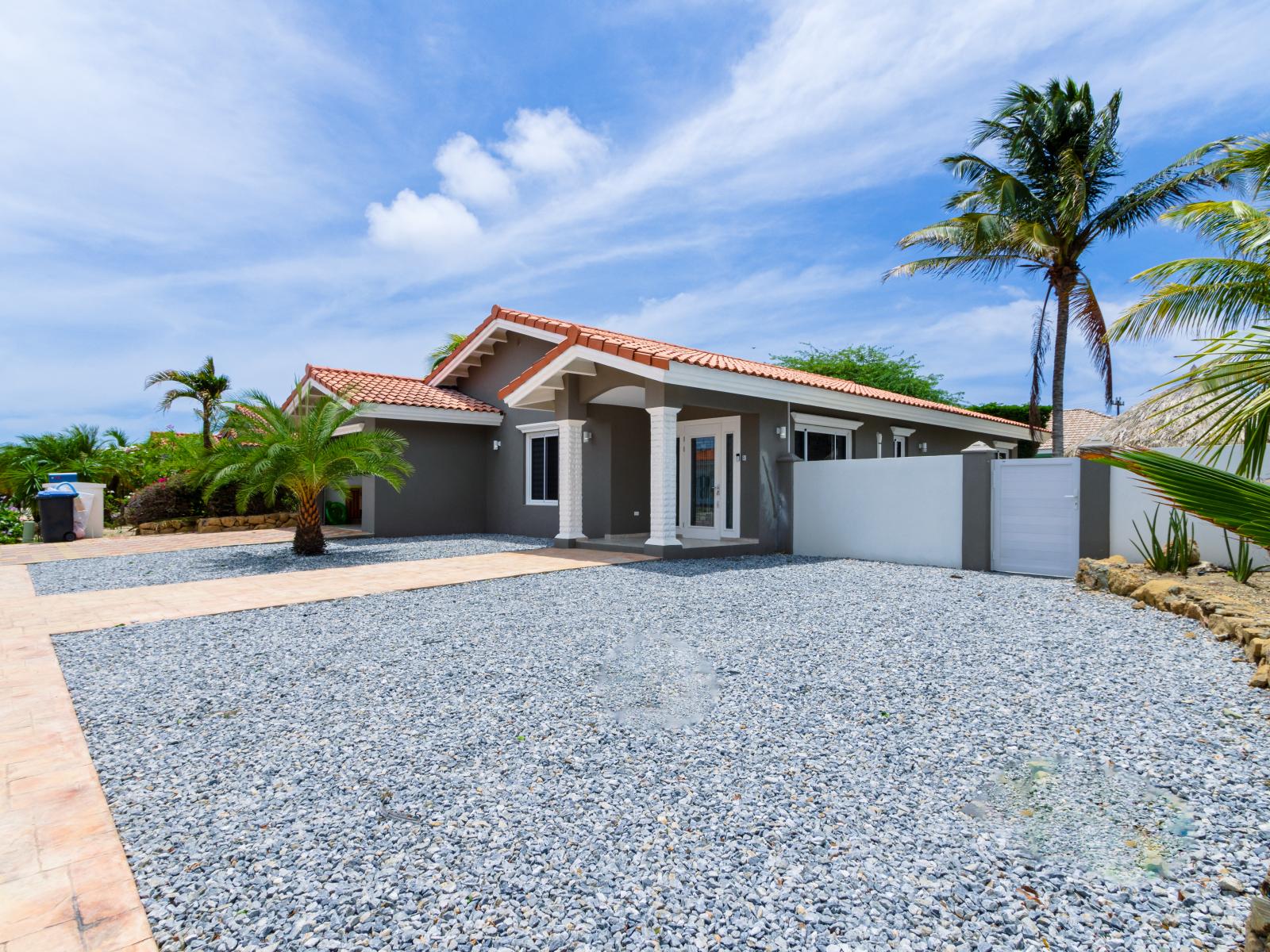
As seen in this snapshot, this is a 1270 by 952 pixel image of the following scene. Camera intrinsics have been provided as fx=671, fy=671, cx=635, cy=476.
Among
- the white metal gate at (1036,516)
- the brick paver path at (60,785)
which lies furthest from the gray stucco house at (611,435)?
the brick paver path at (60,785)

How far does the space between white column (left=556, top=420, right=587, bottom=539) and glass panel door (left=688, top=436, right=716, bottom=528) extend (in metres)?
2.40

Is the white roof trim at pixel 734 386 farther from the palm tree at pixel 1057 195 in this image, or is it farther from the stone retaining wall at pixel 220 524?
the stone retaining wall at pixel 220 524

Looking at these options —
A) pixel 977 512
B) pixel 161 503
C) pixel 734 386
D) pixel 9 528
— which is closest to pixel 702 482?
pixel 734 386

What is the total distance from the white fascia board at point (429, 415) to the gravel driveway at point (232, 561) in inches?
116

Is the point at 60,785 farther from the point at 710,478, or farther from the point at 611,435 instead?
the point at 611,435

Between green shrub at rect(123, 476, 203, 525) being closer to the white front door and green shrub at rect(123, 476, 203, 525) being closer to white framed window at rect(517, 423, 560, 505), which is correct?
white framed window at rect(517, 423, 560, 505)

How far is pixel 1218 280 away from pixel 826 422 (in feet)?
Result: 23.9

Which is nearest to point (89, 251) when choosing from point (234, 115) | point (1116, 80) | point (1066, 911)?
point (234, 115)

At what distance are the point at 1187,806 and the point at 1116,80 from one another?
22.0 m

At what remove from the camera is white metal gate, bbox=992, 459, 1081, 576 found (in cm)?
1009

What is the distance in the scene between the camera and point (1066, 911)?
7.93 feet

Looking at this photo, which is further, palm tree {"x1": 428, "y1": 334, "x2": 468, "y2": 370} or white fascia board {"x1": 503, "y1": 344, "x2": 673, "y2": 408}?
palm tree {"x1": 428, "y1": 334, "x2": 468, "y2": 370}

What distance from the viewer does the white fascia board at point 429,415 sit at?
51.1ft

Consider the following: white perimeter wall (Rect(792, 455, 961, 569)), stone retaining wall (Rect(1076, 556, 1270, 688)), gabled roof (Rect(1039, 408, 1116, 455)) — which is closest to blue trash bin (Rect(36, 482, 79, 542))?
white perimeter wall (Rect(792, 455, 961, 569))
